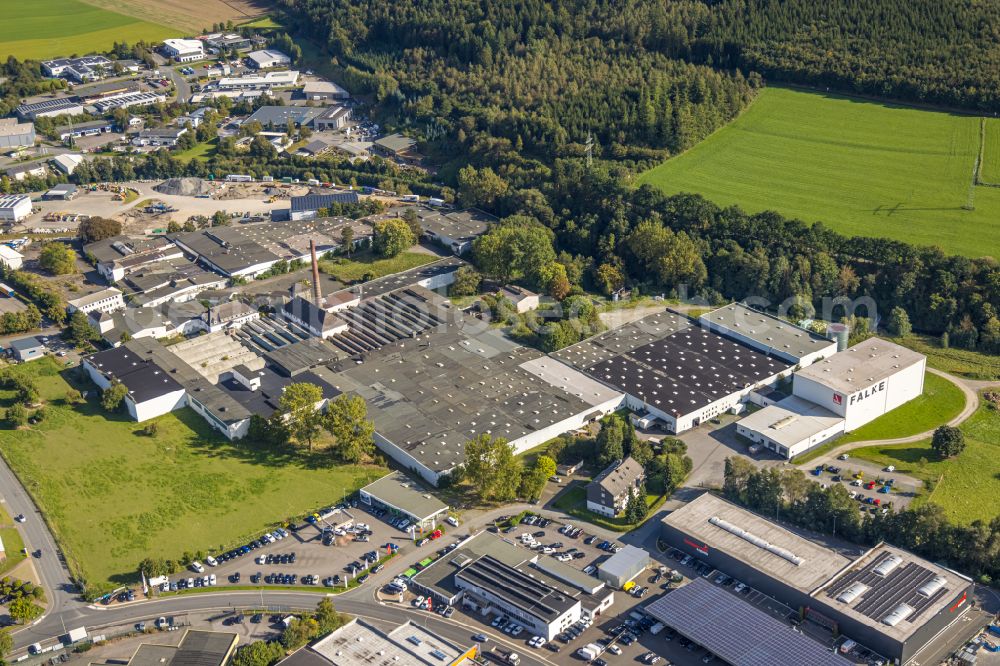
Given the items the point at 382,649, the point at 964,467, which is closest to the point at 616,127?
the point at 964,467

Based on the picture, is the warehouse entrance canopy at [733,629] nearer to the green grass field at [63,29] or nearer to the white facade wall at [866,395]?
the white facade wall at [866,395]

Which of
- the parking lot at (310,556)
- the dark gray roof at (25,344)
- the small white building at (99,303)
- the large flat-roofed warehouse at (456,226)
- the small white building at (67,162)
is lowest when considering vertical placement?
the parking lot at (310,556)

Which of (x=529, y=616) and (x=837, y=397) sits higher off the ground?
(x=837, y=397)

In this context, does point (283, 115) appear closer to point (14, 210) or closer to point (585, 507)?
point (14, 210)

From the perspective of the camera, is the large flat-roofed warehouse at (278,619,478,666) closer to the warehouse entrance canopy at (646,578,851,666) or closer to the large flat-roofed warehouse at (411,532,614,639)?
the large flat-roofed warehouse at (411,532,614,639)

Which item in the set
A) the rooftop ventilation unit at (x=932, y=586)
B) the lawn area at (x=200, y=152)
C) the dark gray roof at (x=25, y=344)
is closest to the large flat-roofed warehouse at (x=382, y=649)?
the rooftop ventilation unit at (x=932, y=586)
